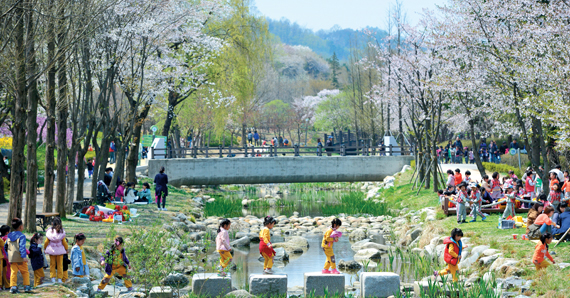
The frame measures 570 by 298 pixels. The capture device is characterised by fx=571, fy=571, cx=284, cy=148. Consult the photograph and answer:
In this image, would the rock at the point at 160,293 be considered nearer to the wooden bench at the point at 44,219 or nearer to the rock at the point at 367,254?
the wooden bench at the point at 44,219

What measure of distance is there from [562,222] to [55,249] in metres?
9.91

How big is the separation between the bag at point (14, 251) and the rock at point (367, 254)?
889 centimetres

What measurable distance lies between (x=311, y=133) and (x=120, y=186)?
57281mm

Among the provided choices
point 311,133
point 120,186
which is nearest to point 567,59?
point 120,186

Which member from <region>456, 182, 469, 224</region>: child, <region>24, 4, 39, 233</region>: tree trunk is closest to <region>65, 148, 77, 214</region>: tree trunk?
<region>24, 4, 39, 233</region>: tree trunk

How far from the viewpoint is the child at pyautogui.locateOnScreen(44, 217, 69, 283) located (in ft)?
32.4

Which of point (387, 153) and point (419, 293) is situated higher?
point (387, 153)

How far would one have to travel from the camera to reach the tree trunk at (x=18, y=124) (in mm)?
12117

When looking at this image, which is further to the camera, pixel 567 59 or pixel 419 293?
pixel 567 59

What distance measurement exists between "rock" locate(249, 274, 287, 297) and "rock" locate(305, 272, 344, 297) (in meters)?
0.44

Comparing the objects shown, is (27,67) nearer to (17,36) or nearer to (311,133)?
(17,36)

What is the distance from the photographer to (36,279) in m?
9.69

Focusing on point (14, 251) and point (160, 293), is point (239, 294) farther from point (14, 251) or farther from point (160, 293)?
point (14, 251)

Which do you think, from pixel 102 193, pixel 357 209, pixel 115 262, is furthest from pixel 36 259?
pixel 357 209
